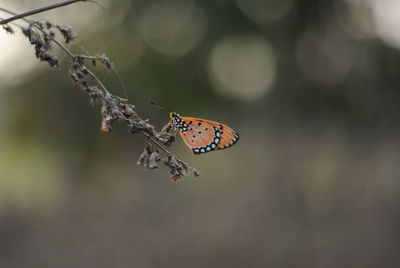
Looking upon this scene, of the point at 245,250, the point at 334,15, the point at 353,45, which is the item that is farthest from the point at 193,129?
the point at 334,15

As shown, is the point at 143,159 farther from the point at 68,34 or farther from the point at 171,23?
the point at 171,23

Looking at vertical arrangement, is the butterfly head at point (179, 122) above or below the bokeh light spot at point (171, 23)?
below

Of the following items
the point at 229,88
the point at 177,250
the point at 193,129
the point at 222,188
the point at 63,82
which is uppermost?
the point at 229,88

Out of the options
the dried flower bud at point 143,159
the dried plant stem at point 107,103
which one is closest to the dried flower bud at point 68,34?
the dried plant stem at point 107,103

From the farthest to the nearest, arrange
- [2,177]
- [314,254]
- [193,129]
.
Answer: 1. [2,177]
2. [314,254]
3. [193,129]

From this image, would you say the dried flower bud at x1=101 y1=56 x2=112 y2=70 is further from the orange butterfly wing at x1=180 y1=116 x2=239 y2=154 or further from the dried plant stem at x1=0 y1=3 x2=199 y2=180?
the orange butterfly wing at x1=180 y1=116 x2=239 y2=154

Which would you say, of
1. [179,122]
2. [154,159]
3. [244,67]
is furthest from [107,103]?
[244,67]

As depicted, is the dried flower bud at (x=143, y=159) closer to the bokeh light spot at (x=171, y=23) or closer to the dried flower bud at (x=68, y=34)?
the dried flower bud at (x=68, y=34)

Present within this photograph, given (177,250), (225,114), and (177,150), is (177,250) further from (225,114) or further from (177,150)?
(225,114)

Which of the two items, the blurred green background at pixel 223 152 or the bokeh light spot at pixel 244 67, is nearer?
the blurred green background at pixel 223 152
